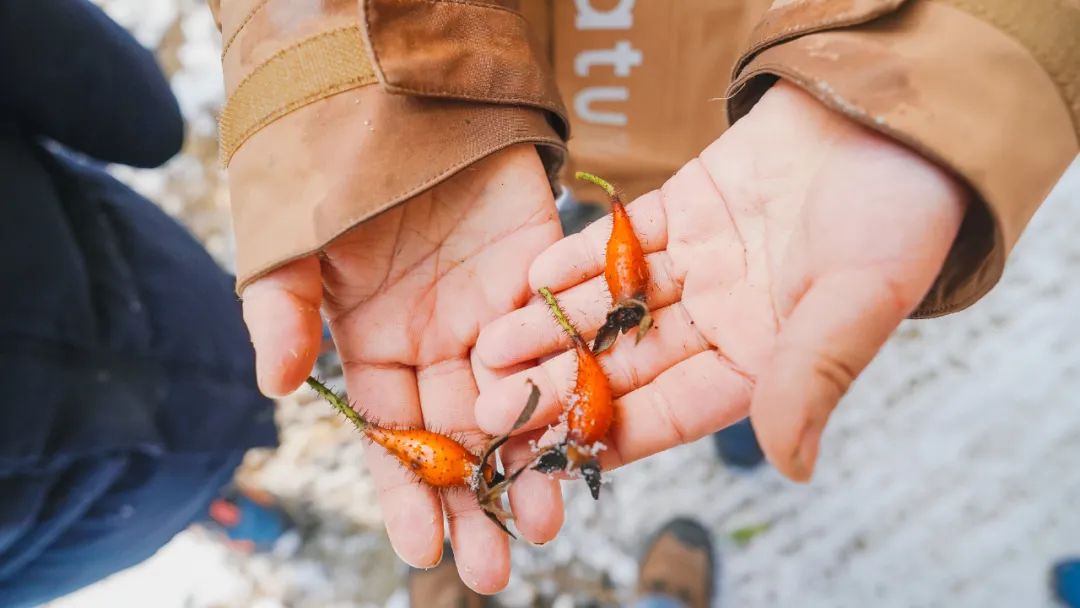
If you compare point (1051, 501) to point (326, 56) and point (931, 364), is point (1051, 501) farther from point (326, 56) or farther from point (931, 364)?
point (326, 56)

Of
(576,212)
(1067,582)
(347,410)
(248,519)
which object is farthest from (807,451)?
(248,519)

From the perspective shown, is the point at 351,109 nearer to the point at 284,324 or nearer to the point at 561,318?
the point at 284,324

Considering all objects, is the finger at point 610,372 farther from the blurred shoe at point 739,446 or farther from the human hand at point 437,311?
the blurred shoe at point 739,446

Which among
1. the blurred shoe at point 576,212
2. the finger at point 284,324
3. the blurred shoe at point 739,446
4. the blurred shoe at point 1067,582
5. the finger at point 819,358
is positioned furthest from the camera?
the blurred shoe at point 576,212

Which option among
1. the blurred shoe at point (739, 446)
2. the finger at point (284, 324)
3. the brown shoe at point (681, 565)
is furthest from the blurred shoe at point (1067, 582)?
the finger at point (284, 324)

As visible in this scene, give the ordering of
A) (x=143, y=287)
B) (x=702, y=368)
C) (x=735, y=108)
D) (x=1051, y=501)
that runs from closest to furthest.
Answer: (x=702, y=368)
(x=735, y=108)
(x=143, y=287)
(x=1051, y=501)

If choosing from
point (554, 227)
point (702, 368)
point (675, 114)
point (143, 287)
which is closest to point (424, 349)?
point (554, 227)
